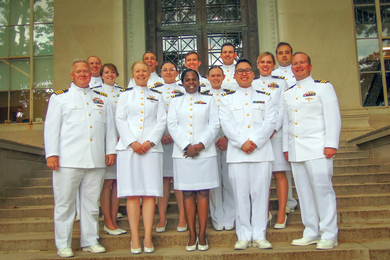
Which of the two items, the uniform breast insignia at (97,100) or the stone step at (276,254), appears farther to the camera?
the uniform breast insignia at (97,100)

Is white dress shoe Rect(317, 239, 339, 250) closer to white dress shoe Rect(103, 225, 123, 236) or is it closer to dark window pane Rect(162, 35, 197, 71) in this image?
white dress shoe Rect(103, 225, 123, 236)

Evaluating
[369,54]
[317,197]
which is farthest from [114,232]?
[369,54]

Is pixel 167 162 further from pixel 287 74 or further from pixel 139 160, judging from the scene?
pixel 287 74

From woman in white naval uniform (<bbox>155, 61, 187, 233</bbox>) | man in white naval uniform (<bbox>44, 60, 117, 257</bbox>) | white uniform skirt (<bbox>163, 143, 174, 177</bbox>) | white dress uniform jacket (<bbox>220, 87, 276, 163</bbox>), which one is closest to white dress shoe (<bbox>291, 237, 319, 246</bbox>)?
white dress uniform jacket (<bbox>220, 87, 276, 163</bbox>)

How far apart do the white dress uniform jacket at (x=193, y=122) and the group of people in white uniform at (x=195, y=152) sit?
0.04 ft

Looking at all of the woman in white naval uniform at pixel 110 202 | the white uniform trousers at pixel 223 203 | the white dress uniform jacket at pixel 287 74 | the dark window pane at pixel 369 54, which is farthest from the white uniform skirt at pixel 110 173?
the dark window pane at pixel 369 54

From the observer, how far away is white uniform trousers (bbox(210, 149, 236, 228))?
4.66 metres

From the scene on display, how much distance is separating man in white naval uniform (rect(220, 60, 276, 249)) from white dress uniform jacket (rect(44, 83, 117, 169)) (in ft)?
4.65

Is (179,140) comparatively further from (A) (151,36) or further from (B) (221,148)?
(A) (151,36)

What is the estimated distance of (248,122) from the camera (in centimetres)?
438

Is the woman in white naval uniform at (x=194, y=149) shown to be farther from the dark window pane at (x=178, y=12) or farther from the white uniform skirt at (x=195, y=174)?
the dark window pane at (x=178, y=12)

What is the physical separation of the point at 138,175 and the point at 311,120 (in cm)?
203

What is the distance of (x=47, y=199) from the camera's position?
5.91 metres

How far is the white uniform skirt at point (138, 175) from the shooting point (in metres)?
4.15
